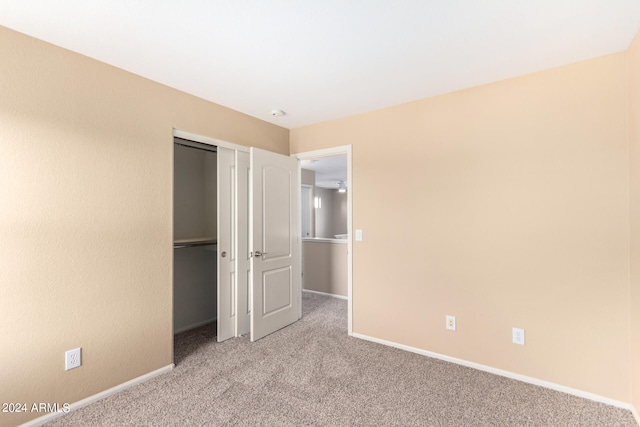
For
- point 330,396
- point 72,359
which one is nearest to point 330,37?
point 330,396

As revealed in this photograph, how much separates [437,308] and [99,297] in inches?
110

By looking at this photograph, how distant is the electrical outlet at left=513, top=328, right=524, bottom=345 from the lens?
237 centimetres

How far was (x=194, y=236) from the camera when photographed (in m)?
3.86

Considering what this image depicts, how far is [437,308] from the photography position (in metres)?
2.77

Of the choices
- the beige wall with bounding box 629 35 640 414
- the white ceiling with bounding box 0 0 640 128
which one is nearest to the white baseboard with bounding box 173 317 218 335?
the white ceiling with bounding box 0 0 640 128

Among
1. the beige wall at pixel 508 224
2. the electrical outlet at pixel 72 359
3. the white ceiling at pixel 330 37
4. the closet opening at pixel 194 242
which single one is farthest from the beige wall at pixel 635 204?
the electrical outlet at pixel 72 359

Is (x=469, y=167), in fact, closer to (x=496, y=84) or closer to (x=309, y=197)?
(x=496, y=84)

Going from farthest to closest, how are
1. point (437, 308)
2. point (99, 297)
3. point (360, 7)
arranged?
point (437, 308) < point (99, 297) < point (360, 7)

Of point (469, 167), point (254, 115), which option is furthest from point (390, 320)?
point (254, 115)

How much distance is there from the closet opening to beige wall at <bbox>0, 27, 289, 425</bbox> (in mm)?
961

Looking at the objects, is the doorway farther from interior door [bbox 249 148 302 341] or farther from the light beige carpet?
the light beige carpet

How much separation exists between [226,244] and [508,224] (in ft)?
8.93

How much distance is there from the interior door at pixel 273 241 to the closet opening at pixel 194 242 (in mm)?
682

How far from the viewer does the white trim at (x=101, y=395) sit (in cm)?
187
